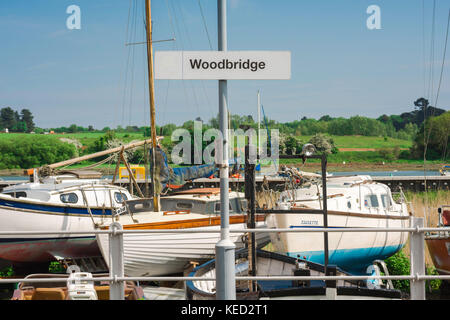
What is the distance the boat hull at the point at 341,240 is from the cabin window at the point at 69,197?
7.18 meters

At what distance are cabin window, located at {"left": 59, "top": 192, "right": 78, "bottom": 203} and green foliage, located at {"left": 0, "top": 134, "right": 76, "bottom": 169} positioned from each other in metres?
88.2

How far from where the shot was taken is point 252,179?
39.7ft

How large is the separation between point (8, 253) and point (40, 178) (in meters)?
4.20

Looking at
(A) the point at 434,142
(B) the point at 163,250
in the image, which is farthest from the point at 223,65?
(A) the point at 434,142

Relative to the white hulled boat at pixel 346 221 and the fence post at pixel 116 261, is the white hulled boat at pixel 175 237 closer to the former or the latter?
the white hulled boat at pixel 346 221

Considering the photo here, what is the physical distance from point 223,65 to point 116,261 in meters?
2.56

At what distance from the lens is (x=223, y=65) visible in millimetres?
5941

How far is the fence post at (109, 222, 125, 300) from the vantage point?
630cm

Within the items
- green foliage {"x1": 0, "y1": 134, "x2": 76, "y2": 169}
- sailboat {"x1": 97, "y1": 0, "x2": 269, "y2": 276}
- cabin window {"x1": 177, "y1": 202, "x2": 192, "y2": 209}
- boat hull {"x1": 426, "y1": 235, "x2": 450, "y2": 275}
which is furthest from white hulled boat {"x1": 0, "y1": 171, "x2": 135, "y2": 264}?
green foliage {"x1": 0, "y1": 134, "x2": 76, "y2": 169}

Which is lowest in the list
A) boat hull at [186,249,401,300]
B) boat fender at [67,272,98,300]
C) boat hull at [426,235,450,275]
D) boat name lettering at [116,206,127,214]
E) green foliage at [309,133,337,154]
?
boat hull at [426,235,450,275]

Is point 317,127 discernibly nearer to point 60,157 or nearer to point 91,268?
point 60,157

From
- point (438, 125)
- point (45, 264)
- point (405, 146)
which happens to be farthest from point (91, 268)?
point (405, 146)

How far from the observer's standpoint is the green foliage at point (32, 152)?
10706cm

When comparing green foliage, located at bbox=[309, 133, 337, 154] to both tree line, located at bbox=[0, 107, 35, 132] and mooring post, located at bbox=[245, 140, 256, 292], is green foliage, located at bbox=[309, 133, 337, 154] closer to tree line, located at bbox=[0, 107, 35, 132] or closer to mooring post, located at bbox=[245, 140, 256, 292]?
mooring post, located at bbox=[245, 140, 256, 292]
